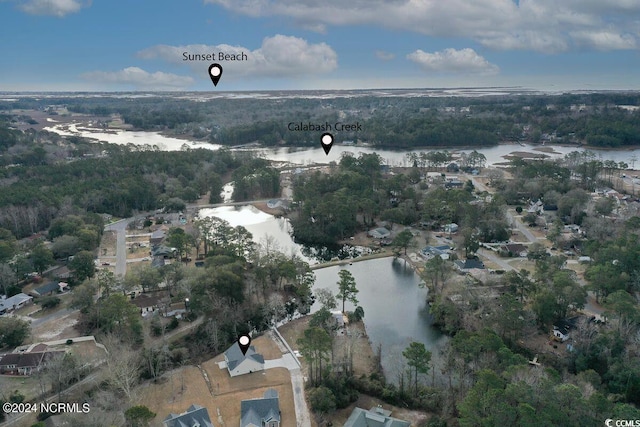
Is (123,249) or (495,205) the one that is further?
(495,205)

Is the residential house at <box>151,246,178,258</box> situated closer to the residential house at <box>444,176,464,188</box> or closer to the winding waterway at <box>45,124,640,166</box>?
the residential house at <box>444,176,464,188</box>

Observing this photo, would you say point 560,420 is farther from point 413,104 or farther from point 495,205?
point 413,104

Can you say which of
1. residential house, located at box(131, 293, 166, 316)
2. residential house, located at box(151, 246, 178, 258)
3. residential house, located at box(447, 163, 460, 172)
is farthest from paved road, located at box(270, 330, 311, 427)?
residential house, located at box(447, 163, 460, 172)

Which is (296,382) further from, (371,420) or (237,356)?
(371,420)

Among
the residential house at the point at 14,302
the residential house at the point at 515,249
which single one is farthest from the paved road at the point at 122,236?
the residential house at the point at 515,249

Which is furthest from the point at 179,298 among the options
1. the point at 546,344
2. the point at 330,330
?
the point at 546,344

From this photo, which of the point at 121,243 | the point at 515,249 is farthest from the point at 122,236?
the point at 515,249
